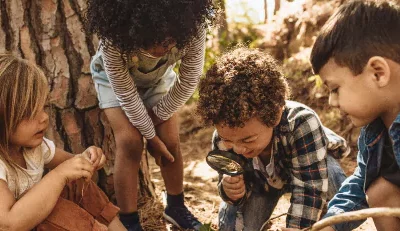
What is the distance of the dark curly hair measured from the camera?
2031 mm

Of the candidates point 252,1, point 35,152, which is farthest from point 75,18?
point 252,1

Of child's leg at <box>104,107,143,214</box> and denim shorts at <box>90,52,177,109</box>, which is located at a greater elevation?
denim shorts at <box>90,52,177,109</box>

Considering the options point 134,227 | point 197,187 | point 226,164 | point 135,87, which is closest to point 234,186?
point 226,164

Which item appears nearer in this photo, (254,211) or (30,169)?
(30,169)

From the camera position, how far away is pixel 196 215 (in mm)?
2900

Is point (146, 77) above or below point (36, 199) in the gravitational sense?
above

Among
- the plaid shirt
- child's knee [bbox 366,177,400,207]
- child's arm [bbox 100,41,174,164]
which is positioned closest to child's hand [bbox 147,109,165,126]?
child's arm [bbox 100,41,174,164]

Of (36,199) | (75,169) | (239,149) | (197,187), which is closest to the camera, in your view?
(36,199)

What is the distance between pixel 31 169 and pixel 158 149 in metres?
0.65

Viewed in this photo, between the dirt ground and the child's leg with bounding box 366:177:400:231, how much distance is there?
769 millimetres

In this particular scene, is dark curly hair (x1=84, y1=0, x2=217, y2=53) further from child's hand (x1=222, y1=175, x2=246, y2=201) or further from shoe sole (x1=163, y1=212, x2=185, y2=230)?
shoe sole (x1=163, y1=212, x2=185, y2=230)

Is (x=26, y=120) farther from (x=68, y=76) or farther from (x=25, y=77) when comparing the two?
(x=68, y=76)

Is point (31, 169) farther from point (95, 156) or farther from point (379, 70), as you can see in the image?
point (379, 70)

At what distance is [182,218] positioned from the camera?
265 centimetres
